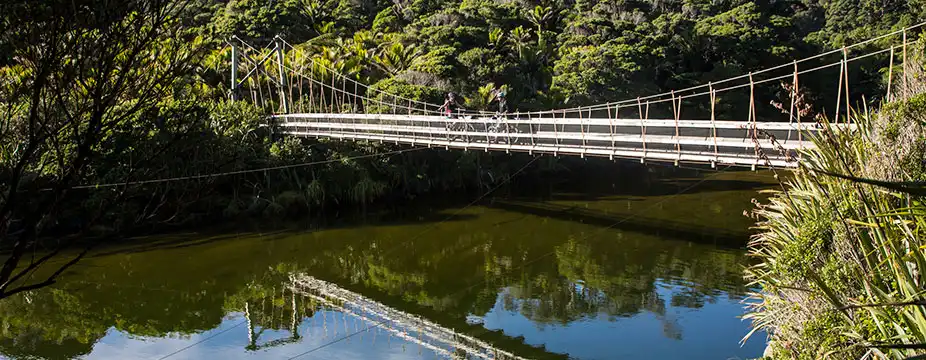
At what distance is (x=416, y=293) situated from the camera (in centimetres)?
930

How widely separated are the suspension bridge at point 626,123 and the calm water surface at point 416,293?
1549mm

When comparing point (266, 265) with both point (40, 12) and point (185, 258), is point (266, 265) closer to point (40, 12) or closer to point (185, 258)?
point (185, 258)

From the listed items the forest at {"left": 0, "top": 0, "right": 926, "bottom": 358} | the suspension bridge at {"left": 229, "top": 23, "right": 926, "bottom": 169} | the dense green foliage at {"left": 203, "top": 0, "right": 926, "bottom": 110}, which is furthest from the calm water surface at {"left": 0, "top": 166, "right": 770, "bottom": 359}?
the dense green foliage at {"left": 203, "top": 0, "right": 926, "bottom": 110}

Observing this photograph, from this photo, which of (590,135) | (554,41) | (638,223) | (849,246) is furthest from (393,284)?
(554,41)

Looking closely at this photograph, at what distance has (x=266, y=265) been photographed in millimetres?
10727

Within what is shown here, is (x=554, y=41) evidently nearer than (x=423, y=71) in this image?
No

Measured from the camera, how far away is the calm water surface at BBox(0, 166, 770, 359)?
290 inches

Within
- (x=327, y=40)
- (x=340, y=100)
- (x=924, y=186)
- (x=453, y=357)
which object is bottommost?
(x=453, y=357)

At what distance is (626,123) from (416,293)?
11.2 ft

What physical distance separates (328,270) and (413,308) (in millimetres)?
2266

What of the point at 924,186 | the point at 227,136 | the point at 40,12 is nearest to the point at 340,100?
the point at 227,136

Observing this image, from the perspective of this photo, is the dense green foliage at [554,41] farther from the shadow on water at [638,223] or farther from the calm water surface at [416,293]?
the calm water surface at [416,293]

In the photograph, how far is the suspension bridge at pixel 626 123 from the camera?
268 inches

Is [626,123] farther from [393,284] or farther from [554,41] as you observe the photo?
[554,41]
